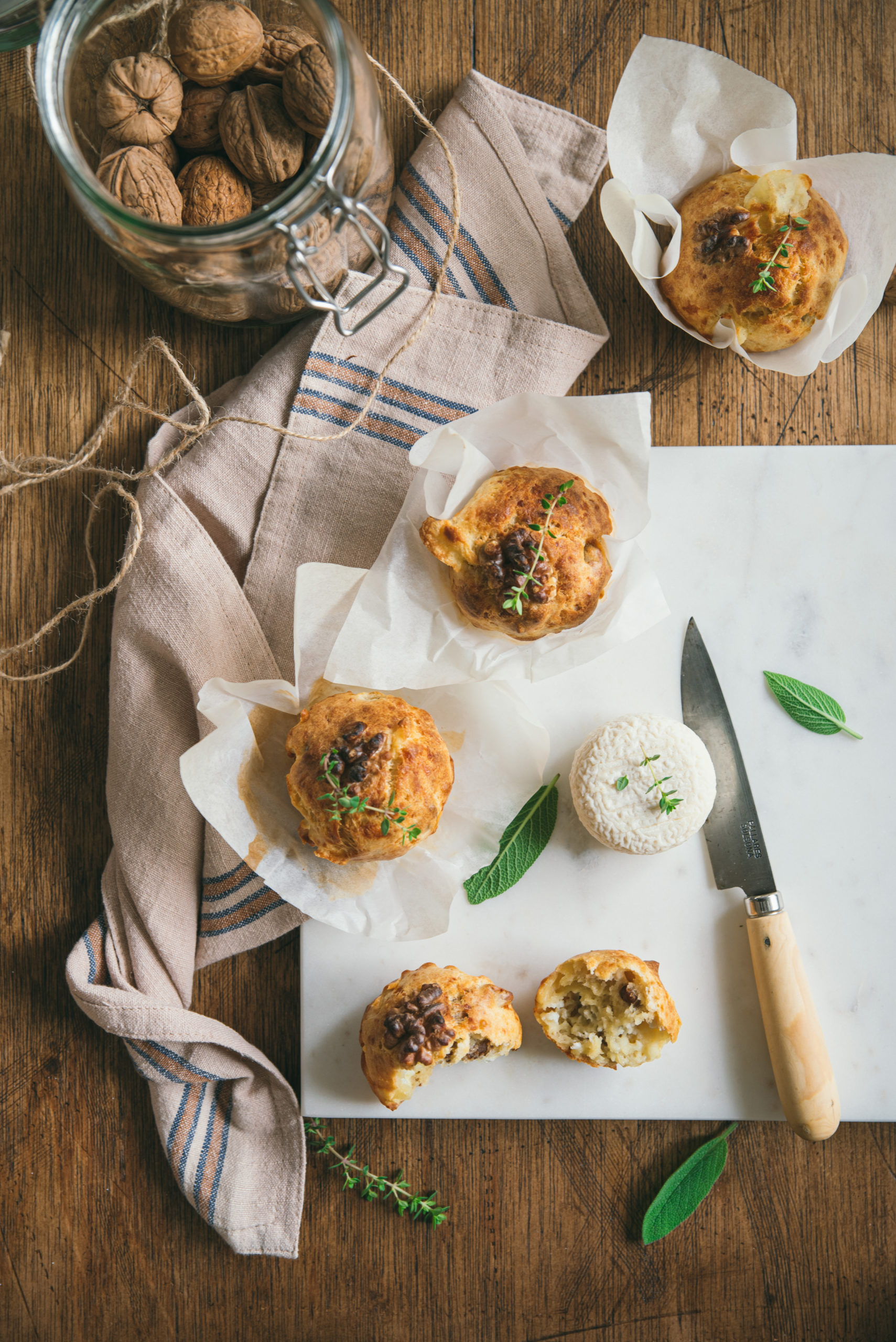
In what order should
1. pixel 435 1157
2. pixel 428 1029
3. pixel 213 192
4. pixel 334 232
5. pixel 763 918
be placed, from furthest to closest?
pixel 435 1157, pixel 763 918, pixel 428 1029, pixel 213 192, pixel 334 232

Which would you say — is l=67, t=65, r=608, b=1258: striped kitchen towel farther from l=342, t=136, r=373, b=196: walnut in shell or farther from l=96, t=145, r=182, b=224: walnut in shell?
l=96, t=145, r=182, b=224: walnut in shell

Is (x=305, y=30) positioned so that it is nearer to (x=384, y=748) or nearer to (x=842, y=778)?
(x=384, y=748)

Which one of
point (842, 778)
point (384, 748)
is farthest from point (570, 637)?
point (842, 778)

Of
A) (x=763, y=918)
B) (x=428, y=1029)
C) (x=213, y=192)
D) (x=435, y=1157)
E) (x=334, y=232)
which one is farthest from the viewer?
(x=435, y=1157)

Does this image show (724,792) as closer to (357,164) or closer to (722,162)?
(722,162)

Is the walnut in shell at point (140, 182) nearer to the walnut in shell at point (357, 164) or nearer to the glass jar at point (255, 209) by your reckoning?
the glass jar at point (255, 209)

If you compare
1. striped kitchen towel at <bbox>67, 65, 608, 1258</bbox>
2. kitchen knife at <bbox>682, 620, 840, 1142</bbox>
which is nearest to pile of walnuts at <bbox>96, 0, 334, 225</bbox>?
striped kitchen towel at <bbox>67, 65, 608, 1258</bbox>

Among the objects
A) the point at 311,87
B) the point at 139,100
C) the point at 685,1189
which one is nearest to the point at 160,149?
the point at 139,100
